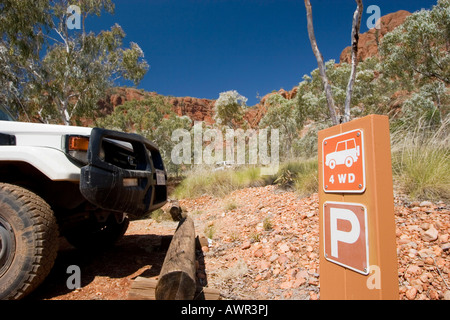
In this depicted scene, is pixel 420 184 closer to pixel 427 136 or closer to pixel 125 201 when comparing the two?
pixel 427 136

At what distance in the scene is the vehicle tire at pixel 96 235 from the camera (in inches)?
132

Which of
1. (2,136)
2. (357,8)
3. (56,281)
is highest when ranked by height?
(357,8)

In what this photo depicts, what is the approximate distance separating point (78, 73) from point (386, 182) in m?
15.1

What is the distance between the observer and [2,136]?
2.18 m

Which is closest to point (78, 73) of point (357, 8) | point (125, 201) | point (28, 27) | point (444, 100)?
point (28, 27)

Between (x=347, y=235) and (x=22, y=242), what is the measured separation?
7.42 ft

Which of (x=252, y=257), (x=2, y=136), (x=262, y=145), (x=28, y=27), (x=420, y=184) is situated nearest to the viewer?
(x=2, y=136)

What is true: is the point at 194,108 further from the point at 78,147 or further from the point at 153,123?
the point at 78,147

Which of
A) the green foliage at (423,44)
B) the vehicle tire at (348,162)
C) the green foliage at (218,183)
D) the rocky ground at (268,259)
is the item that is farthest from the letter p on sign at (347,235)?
the green foliage at (423,44)

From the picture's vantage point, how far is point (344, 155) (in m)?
1.29

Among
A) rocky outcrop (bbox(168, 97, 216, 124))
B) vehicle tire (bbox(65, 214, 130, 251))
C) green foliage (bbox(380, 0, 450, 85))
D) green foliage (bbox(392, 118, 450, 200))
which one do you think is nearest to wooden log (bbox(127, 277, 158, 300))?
vehicle tire (bbox(65, 214, 130, 251))

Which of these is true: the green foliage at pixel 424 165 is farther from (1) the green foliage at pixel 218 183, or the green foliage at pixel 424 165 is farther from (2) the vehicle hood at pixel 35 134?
(2) the vehicle hood at pixel 35 134

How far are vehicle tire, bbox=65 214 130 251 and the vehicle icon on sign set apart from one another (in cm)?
292

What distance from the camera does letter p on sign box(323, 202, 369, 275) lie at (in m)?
1.15
